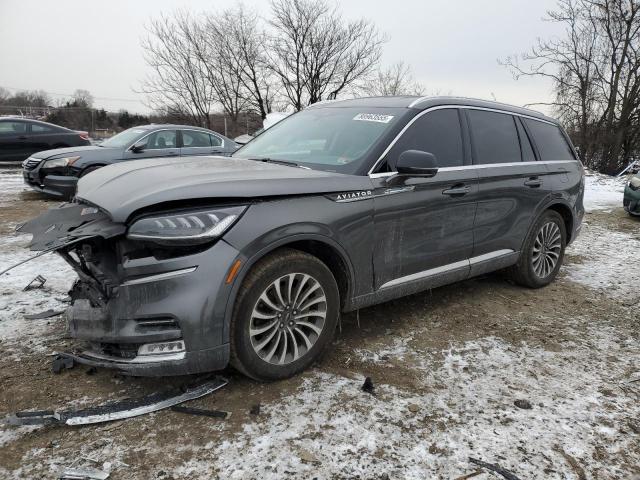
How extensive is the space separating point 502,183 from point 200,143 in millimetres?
7470

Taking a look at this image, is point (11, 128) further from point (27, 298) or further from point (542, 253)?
point (542, 253)

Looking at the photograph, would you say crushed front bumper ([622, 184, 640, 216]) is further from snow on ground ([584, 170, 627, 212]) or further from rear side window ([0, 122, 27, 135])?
rear side window ([0, 122, 27, 135])

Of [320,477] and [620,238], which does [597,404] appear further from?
[620,238]

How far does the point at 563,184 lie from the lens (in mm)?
4855

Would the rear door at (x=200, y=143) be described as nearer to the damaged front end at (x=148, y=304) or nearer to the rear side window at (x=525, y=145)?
the rear side window at (x=525, y=145)

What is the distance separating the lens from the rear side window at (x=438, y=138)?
3.44 m

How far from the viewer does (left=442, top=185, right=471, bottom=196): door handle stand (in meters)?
3.64

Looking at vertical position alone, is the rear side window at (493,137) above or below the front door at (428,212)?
above

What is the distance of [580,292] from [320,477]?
3.90 meters

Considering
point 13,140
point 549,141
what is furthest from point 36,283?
point 13,140

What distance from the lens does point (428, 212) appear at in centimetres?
350

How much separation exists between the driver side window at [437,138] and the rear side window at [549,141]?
50.0 inches

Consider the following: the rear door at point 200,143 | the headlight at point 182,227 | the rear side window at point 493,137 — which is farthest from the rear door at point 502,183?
the rear door at point 200,143

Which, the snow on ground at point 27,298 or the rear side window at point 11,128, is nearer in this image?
the snow on ground at point 27,298
